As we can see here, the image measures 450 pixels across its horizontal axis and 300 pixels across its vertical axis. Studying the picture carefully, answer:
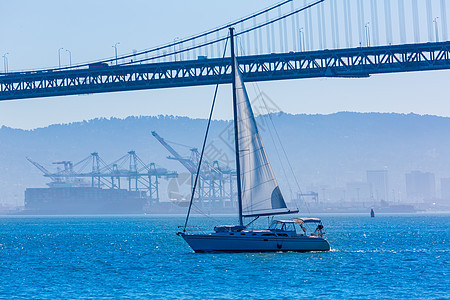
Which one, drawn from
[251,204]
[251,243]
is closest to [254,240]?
[251,243]

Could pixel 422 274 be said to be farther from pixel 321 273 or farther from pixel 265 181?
pixel 265 181

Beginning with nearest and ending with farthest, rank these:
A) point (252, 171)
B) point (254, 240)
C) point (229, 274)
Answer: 1. point (229, 274)
2. point (254, 240)
3. point (252, 171)

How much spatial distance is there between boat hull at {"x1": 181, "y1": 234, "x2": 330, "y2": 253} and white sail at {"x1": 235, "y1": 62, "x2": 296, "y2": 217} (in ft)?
4.39

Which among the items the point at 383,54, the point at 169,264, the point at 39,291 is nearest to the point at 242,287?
the point at 39,291

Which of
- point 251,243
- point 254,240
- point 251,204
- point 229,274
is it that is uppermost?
point 251,204

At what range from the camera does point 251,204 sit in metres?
46.7

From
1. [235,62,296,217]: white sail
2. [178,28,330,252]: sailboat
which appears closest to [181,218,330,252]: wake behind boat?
[178,28,330,252]: sailboat

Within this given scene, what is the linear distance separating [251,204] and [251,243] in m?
2.01

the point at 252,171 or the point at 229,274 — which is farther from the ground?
the point at 252,171

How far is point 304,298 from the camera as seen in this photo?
32.7m

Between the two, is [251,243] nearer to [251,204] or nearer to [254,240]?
[254,240]

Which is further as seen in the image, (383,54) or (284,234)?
(383,54)

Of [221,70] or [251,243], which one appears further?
[221,70]

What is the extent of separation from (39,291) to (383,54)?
189 feet
